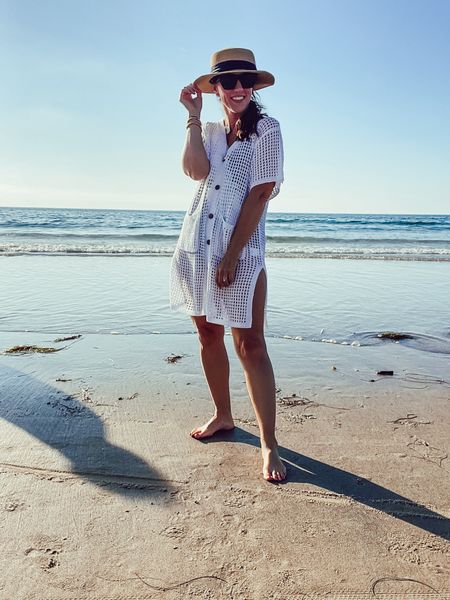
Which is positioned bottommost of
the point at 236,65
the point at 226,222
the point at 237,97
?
the point at 226,222

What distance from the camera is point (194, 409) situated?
11.7 feet

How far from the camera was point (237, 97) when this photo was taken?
9.59ft

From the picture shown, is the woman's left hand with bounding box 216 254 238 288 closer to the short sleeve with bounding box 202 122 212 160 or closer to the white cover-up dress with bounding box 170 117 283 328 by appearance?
the white cover-up dress with bounding box 170 117 283 328

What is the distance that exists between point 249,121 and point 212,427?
5.54 ft

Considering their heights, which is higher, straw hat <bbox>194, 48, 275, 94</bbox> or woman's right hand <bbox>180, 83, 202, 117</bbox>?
straw hat <bbox>194, 48, 275, 94</bbox>

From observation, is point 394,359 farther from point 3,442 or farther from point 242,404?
point 3,442

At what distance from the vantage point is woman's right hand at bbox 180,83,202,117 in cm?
306

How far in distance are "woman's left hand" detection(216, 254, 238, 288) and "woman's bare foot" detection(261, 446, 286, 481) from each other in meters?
0.87

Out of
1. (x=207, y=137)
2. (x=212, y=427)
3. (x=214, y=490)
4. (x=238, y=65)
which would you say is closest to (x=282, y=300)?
(x=212, y=427)

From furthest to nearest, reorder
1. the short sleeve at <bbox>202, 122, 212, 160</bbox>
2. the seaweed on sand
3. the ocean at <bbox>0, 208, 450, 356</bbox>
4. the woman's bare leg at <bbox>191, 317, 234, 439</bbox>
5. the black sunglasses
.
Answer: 1. the ocean at <bbox>0, 208, 450, 356</bbox>
2. the seaweed on sand
3. the woman's bare leg at <bbox>191, 317, 234, 439</bbox>
4. the short sleeve at <bbox>202, 122, 212, 160</bbox>
5. the black sunglasses

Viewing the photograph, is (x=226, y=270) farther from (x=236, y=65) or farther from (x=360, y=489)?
(x=360, y=489)

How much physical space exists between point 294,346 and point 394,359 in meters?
0.90

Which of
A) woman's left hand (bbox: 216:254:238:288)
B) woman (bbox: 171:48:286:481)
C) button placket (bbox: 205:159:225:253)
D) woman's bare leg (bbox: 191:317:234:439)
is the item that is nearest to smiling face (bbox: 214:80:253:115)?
woman (bbox: 171:48:286:481)

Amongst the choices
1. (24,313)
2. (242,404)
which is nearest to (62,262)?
(24,313)
